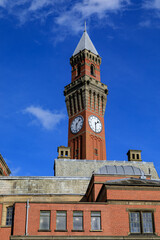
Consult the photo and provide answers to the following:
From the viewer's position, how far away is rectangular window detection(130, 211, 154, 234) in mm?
Result: 35516

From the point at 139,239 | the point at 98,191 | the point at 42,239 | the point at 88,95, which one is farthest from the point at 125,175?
the point at 88,95

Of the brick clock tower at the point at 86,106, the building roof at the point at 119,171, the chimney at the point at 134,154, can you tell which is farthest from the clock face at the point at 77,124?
the building roof at the point at 119,171

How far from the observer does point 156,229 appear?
3553cm

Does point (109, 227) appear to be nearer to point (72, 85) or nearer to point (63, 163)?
point (63, 163)

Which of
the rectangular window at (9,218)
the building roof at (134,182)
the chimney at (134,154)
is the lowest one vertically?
the rectangular window at (9,218)

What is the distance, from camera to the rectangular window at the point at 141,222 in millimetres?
35516

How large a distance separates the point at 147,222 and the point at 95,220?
4967 millimetres

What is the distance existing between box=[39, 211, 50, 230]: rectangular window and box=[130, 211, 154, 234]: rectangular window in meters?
7.98

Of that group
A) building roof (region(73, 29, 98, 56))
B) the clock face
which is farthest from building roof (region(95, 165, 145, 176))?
building roof (region(73, 29, 98, 56))

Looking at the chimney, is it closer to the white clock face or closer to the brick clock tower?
the brick clock tower

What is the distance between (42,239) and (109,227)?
6401mm

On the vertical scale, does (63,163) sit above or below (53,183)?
above

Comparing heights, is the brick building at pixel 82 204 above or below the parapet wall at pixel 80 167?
below

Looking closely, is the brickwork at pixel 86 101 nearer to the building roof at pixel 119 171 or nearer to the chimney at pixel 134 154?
the chimney at pixel 134 154
